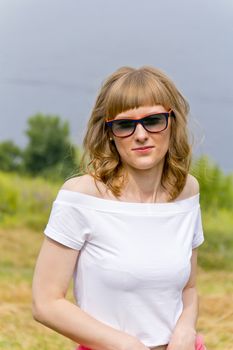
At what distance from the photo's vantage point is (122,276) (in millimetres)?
917

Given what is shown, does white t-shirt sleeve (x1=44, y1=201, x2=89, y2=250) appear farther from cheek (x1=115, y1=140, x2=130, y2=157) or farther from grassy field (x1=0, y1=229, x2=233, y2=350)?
grassy field (x1=0, y1=229, x2=233, y2=350)

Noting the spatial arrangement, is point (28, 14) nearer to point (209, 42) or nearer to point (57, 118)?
point (57, 118)

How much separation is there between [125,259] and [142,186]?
0.12 metres

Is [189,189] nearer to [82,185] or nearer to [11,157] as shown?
[82,185]

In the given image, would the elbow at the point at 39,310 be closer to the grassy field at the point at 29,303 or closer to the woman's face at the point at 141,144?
the woman's face at the point at 141,144

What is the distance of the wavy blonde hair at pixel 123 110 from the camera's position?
0.95 meters

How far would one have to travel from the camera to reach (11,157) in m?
3.48

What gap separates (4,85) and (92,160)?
2.53 meters

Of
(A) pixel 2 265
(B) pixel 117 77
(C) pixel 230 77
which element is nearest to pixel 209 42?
(C) pixel 230 77

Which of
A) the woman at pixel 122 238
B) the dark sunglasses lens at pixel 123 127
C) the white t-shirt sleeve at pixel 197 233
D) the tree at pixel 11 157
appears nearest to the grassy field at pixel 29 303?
the tree at pixel 11 157

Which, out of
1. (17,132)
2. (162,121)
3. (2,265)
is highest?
(162,121)

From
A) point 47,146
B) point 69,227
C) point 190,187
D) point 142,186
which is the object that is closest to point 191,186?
point 190,187

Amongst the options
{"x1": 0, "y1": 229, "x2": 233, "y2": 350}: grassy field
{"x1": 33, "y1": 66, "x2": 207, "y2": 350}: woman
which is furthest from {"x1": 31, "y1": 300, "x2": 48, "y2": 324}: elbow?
{"x1": 0, "y1": 229, "x2": 233, "y2": 350}: grassy field

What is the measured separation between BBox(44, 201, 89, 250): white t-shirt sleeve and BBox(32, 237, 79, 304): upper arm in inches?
0.4
